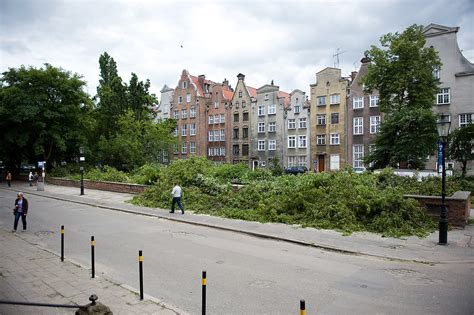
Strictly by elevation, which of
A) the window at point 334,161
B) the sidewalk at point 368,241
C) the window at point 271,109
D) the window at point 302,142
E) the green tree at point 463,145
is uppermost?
the window at point 271,109

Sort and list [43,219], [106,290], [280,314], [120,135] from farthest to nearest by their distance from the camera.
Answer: [120,135], [43,219], [106,290], [280,314]

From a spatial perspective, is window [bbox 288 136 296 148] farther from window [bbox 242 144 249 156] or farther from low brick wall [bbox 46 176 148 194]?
low brick wall [bbox 46 176 148 194]

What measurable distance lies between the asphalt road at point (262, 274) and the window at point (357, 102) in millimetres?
38394

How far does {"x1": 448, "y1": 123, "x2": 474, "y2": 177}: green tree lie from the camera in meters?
30.4

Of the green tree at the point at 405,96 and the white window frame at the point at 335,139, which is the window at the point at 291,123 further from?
the green tree at the point at 405,96

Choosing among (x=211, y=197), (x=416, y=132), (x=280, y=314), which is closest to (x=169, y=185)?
(x=211, y=197)

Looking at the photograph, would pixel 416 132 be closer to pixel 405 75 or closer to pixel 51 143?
pixel 405 75

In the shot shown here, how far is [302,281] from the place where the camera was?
8.12 meters

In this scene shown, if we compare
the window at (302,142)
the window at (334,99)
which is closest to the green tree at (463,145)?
the window at (334,99)

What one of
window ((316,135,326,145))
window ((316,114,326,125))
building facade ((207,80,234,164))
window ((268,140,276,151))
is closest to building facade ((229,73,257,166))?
building facade ((207,80,234,164))

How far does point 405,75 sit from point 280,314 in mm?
29797

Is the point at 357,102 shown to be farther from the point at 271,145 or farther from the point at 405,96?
the point at 271,145

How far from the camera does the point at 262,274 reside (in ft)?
28.3

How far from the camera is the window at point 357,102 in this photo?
46.4m
